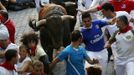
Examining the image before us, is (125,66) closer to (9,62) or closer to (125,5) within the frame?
(125,5)

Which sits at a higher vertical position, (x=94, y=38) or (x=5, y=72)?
(x=5, y=72)

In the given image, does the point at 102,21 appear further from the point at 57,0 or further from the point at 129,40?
the point at 57,0

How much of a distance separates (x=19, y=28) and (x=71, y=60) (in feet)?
27.1

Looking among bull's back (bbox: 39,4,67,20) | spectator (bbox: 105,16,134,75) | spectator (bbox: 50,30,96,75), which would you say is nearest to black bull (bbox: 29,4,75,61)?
bull's back (bbox: 39,4,67,20)

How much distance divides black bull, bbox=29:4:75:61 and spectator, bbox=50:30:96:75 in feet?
6.99

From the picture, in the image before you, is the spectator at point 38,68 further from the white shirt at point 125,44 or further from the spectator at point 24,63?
the white shirt at point 125,44

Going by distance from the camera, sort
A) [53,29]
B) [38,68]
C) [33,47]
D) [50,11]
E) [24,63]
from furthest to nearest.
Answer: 1. [50,11]
2. [53,29]
3. [33,47]
4. [24,63]
5. [38,68]

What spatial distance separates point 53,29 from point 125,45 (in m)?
2.47

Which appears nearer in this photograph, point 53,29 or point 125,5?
point 53,29

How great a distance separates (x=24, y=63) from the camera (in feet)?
23.9

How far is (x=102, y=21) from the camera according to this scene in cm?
887

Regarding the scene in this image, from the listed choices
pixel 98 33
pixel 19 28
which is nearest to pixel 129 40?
pixel 98 33

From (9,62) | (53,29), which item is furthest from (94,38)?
(9,62)

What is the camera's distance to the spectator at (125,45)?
8.22 m
